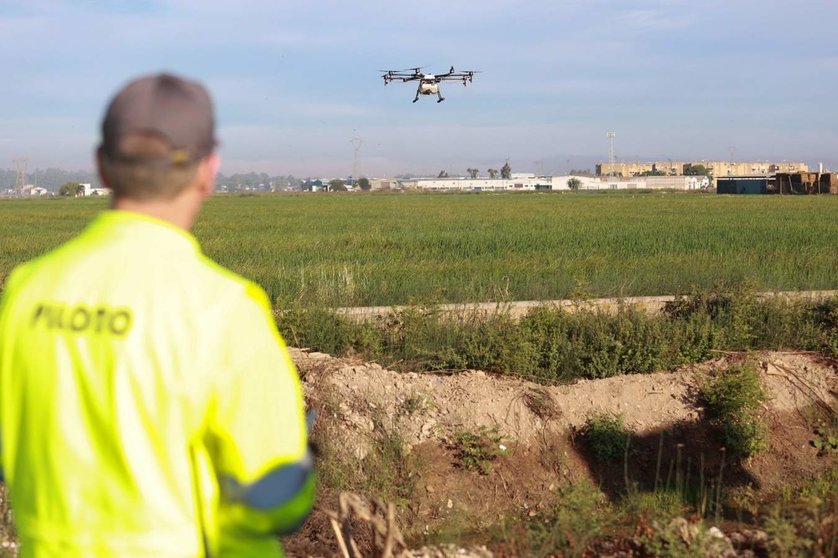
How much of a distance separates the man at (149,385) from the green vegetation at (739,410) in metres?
7.23

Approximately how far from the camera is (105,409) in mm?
1849

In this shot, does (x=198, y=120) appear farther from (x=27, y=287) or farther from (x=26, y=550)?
(x=26, y=550)

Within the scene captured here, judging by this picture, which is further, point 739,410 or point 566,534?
point 739,410

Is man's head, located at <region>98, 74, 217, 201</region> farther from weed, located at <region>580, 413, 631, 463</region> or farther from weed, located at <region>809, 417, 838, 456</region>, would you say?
weed, located at <region>809, 417, 838, 456</region>

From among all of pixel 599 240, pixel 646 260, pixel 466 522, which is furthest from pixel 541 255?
pixel 466 522

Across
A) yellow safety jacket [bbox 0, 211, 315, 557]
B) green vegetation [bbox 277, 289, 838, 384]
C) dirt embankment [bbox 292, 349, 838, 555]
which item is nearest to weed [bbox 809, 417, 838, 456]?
dirt embankment [bbox 292, 349, 838, 555]

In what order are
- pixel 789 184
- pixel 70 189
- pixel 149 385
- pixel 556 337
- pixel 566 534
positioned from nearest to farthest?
1. pixel 149 385
2. pixel 566 534
3. pixel 556 337
4. pixel 789 184
5. pixel 70 189

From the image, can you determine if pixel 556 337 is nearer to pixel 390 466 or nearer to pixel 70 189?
pixel 390 466

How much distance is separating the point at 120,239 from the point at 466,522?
5.88 meters

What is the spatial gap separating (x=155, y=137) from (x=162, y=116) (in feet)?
0.14

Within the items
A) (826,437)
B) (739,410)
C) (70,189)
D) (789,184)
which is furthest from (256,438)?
(70,189)

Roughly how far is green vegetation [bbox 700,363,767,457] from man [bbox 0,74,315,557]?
723cm

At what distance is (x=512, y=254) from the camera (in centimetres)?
2028

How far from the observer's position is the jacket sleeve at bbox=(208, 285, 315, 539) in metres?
1.82
